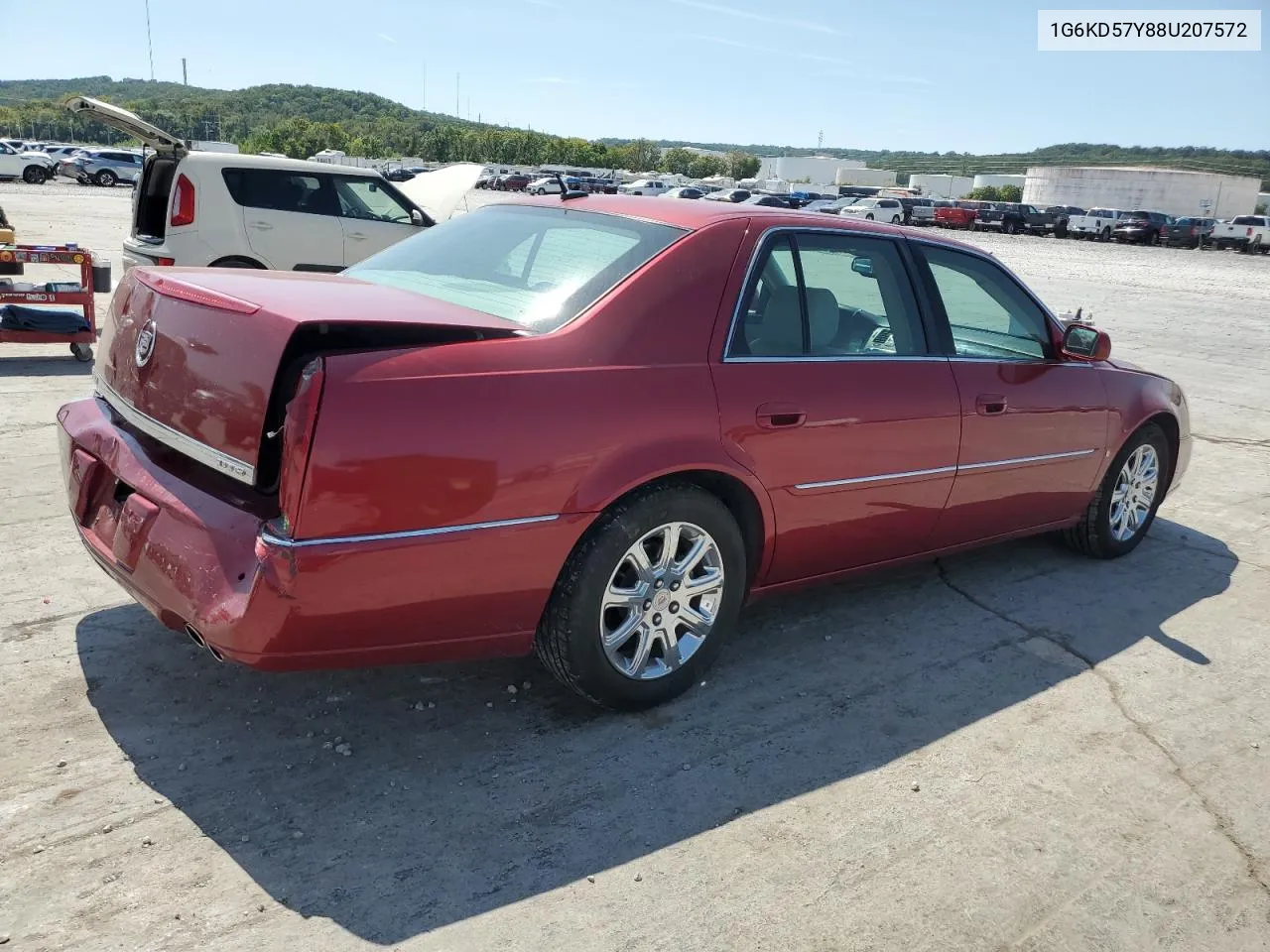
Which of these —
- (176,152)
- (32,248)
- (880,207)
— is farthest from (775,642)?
(880,207)

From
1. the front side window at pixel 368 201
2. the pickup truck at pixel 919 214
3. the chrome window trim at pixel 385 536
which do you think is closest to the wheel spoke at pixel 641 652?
the chrome window trim at pixel 385 536

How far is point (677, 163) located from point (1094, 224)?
10764cm

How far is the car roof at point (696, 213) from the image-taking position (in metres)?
3.55

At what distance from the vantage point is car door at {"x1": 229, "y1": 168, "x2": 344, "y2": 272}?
9.35 m

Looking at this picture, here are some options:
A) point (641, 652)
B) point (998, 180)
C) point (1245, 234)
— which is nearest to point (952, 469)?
point (641, 652)

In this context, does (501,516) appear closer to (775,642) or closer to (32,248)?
(775,642)

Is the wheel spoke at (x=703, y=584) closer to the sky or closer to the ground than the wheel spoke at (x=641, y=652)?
closer to the sky

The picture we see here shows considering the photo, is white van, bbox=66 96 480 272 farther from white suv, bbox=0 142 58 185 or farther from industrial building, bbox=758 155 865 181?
industrial building, bbox=758 155 865 181

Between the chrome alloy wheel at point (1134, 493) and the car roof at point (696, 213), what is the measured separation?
2.01 m

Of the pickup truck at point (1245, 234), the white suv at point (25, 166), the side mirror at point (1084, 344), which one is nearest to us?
the side mirror at point (1084, 344)

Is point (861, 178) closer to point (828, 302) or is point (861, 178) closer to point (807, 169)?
point (807, 169)

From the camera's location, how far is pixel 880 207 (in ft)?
162

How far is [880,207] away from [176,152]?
44.4 meters

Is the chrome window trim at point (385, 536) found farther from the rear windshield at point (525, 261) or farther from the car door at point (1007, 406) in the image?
the car door at point (1007, 406)
